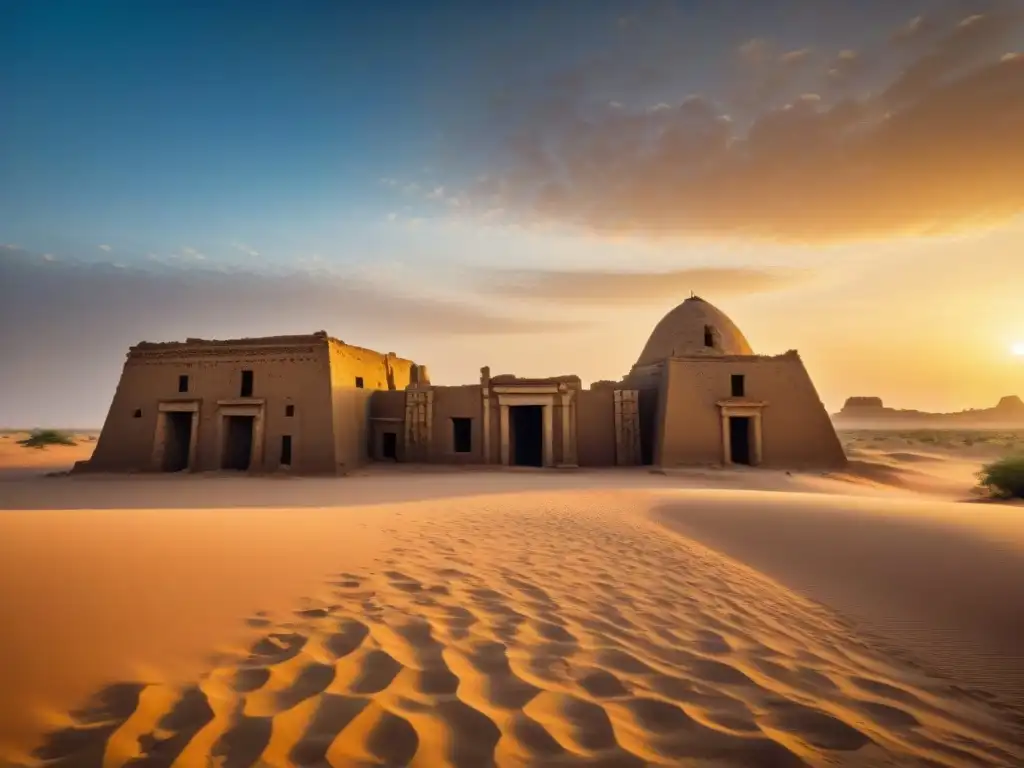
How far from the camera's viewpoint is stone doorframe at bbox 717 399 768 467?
778 inches

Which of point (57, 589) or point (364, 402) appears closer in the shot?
point (57, 589)

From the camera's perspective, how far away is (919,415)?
366 ft

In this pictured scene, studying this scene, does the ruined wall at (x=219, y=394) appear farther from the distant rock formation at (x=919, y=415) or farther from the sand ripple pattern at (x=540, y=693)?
the distant rock formation at (x=919, y=415)

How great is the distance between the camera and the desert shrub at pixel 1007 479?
45.4ft

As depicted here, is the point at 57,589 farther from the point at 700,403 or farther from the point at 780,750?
the point at 700,403

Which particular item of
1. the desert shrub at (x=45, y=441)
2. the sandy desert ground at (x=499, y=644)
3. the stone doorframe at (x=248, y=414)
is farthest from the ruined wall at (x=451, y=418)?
the desert shrub at (x=45, y=441)

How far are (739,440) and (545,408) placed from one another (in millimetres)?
8350

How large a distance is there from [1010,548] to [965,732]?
418cm

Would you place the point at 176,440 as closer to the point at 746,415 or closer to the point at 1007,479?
the point at 746,415

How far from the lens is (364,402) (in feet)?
73.7

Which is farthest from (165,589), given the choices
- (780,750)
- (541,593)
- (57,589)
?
(780,750)

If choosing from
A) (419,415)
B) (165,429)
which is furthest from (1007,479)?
(165,429)

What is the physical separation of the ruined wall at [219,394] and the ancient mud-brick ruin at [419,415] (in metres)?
0.04

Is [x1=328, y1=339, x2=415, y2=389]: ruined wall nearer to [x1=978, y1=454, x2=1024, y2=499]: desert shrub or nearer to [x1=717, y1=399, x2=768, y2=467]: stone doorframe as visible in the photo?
[x1=717, y1=399, x2=768, y2=467]: stone doorframe
